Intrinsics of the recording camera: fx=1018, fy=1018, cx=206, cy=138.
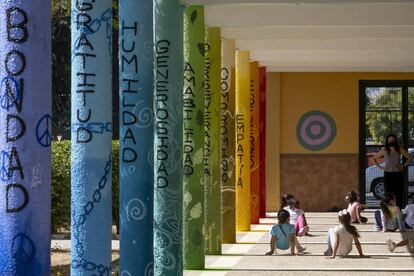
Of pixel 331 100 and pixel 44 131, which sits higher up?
pixel 331 100

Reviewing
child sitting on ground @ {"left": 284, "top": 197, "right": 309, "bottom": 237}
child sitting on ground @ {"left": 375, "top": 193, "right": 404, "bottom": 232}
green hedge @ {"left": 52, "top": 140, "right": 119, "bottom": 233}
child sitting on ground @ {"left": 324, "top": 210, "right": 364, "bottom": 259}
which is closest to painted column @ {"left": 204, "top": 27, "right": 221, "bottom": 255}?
child sitting on ground @ {"left": 324, "top": 210, "right": 364, "bottom": 259}

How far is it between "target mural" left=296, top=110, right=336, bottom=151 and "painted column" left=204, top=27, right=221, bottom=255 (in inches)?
383

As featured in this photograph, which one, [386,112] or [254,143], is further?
[386,112]

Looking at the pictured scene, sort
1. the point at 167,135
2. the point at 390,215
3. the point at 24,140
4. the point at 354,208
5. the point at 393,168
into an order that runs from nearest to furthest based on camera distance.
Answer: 1. the point at 24,140
2. the point at 167,135
3. the point at 390,215
4. the point at 354,208
5. the point at 393,168

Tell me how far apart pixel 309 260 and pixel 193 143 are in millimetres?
2583

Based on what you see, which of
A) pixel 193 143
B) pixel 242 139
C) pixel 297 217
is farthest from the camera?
pixel 242 139

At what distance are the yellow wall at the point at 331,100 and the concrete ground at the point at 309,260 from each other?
6423mm

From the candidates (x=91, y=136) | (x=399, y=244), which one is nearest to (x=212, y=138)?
(x=399, y=244)

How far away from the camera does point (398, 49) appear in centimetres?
1939

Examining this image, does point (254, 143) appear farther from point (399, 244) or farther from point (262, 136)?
point (399, 244)

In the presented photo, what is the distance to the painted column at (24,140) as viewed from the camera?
6703 millimetres

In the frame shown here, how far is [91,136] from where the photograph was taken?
327 inches

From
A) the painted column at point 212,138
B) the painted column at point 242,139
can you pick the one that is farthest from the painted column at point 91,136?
the painted column at point 242,139

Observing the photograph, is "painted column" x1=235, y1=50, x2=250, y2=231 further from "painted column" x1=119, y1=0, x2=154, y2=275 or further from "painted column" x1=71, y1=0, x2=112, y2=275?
"painted column" x1=71, y1=0, x2=112, y2=275
